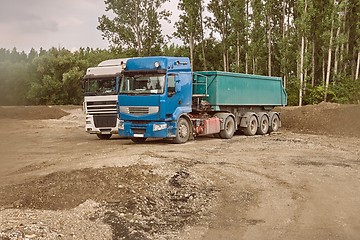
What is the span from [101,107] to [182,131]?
4.06 m

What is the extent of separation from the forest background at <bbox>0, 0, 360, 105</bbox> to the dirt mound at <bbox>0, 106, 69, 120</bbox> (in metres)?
7.09

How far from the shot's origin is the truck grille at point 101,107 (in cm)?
1972

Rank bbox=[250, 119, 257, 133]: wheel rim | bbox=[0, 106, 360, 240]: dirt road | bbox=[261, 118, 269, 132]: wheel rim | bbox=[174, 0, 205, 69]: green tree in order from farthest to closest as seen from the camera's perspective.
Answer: bbox=[174, 0, 205, 69]: green tree < bbox=[261, 118, 269, 132]: wheel rim < bbox=[250, 119, 257, 133]: wheel rim < bbox=[0, 106, 360, 240]: dirt road

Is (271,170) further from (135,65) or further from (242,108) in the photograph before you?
(242,108)

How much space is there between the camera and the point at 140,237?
23.0 feet

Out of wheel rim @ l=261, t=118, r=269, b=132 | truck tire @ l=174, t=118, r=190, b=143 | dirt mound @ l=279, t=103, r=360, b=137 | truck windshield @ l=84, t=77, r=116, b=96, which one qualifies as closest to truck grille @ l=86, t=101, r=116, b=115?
truck windshield @ l=84, t=77, r=116, b=96

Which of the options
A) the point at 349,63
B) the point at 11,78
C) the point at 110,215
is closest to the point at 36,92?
the point at 11,78

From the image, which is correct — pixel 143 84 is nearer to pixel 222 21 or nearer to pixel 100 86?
pixel 100 86

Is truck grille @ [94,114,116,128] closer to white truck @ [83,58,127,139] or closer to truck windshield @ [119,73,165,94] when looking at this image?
white truck @ [83,58,127,139]

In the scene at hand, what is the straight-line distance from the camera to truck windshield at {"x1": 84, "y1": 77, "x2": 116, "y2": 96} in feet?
64.4

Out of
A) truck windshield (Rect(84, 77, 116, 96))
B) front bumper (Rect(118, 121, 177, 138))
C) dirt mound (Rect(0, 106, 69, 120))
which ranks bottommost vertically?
dirt mound (Rect(0, 106, 69, 120))

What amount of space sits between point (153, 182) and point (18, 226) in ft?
13.2

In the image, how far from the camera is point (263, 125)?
24156mm

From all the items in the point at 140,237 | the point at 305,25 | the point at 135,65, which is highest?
the point at 305,25
